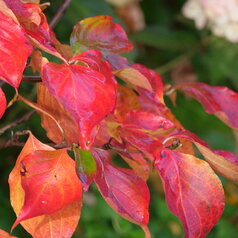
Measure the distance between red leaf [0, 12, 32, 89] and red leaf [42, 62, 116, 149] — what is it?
25 mm

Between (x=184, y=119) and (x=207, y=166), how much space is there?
86cm

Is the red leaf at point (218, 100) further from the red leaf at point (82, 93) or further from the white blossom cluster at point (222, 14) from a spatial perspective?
the white blossom cluster at point (222, 14)

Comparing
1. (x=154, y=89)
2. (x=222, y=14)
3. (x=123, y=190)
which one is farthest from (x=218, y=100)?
(x=222, y=14)

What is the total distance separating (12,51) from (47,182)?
104 mm

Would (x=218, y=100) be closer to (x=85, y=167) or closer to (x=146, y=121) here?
(x=146, y=121)

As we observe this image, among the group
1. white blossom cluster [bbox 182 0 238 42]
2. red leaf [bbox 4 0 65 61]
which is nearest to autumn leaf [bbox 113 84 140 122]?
red leaf [bbox 4 0 65 61]

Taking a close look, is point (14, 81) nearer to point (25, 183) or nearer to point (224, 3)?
point (25, 183)

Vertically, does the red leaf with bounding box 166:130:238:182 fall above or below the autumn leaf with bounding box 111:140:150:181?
above

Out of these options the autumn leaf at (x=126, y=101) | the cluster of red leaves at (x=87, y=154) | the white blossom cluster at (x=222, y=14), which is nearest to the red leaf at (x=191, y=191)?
the cluster of red leaves at (x=87, y=154)

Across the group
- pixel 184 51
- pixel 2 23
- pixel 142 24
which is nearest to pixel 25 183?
pixel 2 23

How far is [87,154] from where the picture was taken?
1.44 feet

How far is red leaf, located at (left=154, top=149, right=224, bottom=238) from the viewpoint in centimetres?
46

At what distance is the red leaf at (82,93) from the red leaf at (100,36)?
13 cm

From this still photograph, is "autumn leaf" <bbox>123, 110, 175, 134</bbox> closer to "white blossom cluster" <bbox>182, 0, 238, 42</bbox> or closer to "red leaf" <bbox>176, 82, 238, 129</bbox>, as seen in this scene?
"red leaf" <bbox>176, 82, 238, 129</bbox>
